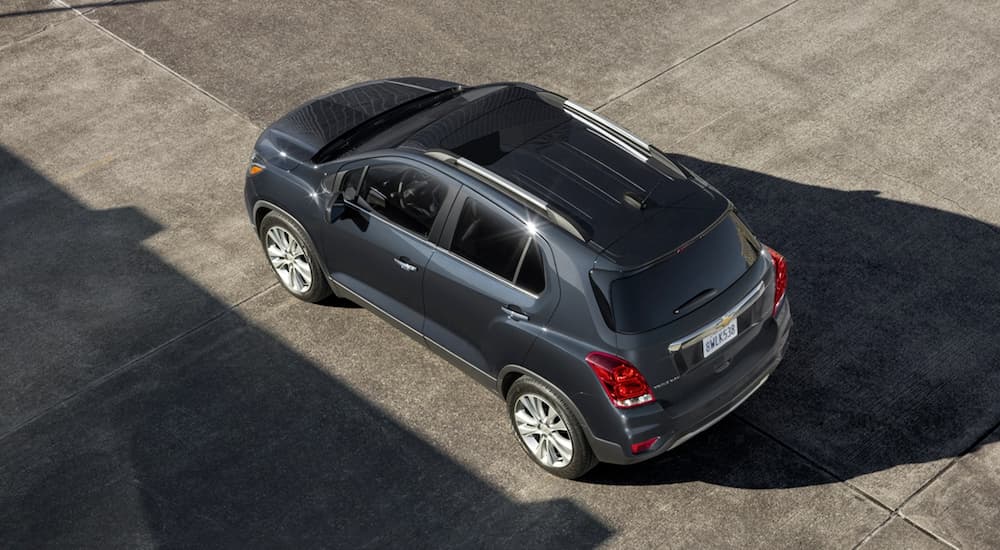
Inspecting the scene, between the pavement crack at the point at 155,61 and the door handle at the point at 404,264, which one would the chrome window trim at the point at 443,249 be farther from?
the pavement crack at the point at 155,61

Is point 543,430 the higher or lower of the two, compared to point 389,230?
lower

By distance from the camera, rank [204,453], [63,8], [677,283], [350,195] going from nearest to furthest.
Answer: [677,283] → [204,453] → [350,195] → [63,8]

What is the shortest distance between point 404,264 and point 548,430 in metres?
1.52

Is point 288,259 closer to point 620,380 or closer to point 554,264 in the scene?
point 554,264

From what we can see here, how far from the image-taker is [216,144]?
439 inches

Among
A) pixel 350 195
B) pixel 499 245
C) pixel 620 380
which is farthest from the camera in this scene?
pixel 350 195

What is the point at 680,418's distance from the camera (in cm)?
716

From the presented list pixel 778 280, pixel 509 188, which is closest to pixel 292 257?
pixel 509 188

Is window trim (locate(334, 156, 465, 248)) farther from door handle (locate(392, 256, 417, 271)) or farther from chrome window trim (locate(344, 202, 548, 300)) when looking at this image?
door handle (locate(392, 256, 417, 271))

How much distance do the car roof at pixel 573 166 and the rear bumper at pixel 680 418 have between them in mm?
929

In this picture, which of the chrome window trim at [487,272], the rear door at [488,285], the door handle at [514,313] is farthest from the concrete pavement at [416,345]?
the chrome window trim at [487,272]

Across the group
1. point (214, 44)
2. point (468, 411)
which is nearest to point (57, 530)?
point (468, 411)

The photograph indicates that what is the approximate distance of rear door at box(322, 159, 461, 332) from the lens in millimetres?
7891

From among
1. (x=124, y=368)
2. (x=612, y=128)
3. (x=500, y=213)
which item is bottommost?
(x=124, y=368)
